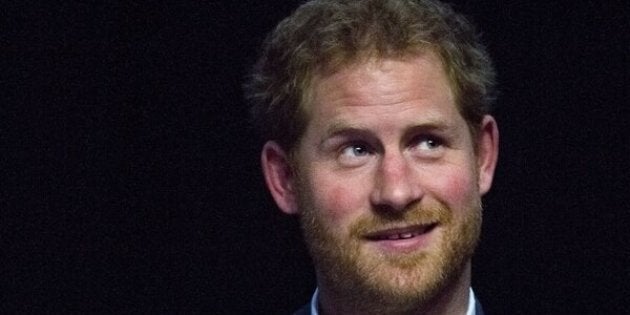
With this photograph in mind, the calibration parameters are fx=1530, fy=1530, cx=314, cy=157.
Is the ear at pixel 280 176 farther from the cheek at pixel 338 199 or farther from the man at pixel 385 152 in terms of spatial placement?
the cheek at pixel 338 199

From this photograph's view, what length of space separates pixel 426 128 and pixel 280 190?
56cm

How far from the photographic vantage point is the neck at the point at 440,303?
13.8ft

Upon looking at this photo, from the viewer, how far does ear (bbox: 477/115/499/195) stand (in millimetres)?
4449

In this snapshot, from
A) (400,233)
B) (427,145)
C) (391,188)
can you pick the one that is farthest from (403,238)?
(427,145)

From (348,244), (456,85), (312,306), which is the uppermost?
(456,85)

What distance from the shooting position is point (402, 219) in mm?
4094

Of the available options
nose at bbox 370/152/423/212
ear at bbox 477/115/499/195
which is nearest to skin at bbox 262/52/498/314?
nose at bbox 370/152/423/212

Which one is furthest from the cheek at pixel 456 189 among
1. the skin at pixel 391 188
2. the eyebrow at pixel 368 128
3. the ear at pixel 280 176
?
the ear at pixel 280 176

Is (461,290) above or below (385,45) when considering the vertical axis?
below

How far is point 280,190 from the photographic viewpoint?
14.8ft

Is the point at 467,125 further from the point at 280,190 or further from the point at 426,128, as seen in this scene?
the point at 280,190

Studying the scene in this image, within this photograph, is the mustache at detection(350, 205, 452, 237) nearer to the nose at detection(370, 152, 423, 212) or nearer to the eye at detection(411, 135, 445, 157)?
the nose at detection(370, 152, 423, 212)

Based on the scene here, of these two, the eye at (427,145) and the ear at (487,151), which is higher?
the eye at (427,145)

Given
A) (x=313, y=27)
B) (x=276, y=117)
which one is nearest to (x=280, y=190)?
(x=276, y=117)
